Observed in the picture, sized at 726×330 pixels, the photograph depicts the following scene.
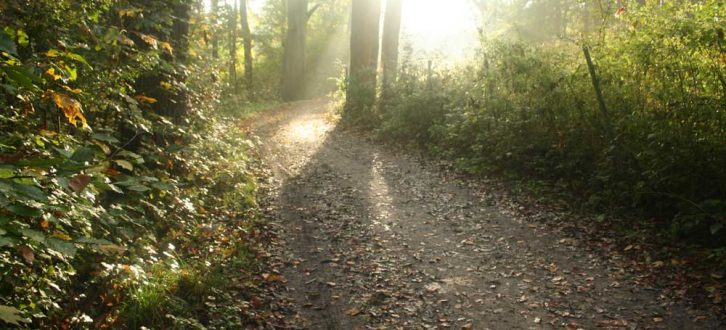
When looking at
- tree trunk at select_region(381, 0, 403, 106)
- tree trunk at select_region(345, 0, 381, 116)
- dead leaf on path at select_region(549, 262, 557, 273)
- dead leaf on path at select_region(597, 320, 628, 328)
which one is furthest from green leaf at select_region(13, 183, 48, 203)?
tree trunk at select_region(381, 0, 403, 106)

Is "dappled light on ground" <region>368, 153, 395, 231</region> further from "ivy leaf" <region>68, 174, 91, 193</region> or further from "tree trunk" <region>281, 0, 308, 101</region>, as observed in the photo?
"tree trunk" <region>281, 0, 308, 101</region>

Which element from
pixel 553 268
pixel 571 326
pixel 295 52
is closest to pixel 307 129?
pixel 295 52

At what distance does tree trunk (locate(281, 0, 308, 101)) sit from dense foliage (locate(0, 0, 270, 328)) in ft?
63.9

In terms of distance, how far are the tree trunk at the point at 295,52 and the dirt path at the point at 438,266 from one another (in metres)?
18.5

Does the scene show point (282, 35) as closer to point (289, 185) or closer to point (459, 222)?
point (289, 185)

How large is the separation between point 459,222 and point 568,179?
2.20m

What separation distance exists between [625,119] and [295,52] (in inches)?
897

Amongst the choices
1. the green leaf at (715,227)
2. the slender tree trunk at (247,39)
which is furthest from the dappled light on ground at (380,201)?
the slender tree trunk at (247,39)

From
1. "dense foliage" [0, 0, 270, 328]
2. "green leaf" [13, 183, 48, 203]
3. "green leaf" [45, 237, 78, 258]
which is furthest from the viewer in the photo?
"dense foliage" [0, 0, 270, 328]

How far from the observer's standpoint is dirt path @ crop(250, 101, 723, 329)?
5.41 m

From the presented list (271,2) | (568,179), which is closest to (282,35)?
(271,2)

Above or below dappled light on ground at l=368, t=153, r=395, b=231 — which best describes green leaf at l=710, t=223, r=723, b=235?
above

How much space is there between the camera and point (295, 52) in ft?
92.9

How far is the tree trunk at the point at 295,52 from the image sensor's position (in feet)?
90.7
